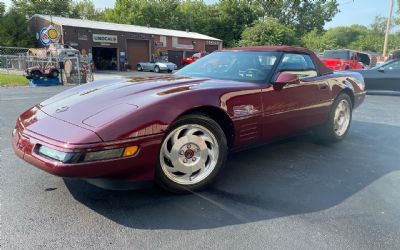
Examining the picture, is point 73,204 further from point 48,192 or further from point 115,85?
point 115,85

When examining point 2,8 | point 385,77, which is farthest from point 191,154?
point 2,8

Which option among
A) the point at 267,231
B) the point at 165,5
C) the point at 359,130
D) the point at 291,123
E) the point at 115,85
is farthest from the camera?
the point at 165,5

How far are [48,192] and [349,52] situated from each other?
62.0ft

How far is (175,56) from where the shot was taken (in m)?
37.0

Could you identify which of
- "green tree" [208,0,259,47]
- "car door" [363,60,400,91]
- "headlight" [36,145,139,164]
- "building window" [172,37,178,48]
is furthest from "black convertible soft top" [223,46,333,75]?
"green tree" [208,0,259,47]

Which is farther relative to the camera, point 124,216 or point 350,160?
point 350,160

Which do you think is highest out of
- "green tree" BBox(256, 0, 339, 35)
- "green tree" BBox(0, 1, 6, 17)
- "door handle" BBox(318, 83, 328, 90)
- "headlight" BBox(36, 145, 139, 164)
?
"green tree" BBox(256, 0, 339, 35)

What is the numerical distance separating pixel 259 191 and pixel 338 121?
7.77ft

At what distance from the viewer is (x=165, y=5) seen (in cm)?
4847

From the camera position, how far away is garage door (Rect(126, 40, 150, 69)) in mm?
32991

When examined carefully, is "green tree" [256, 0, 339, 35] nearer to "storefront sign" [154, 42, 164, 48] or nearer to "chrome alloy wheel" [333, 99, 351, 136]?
"storefront sign" [154, 42, 164, 48]

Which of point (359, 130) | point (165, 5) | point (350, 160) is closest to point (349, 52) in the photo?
point (359, 130)

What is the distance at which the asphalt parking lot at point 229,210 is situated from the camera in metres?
2.14

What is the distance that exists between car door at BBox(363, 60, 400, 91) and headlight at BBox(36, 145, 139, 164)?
10117 mm
